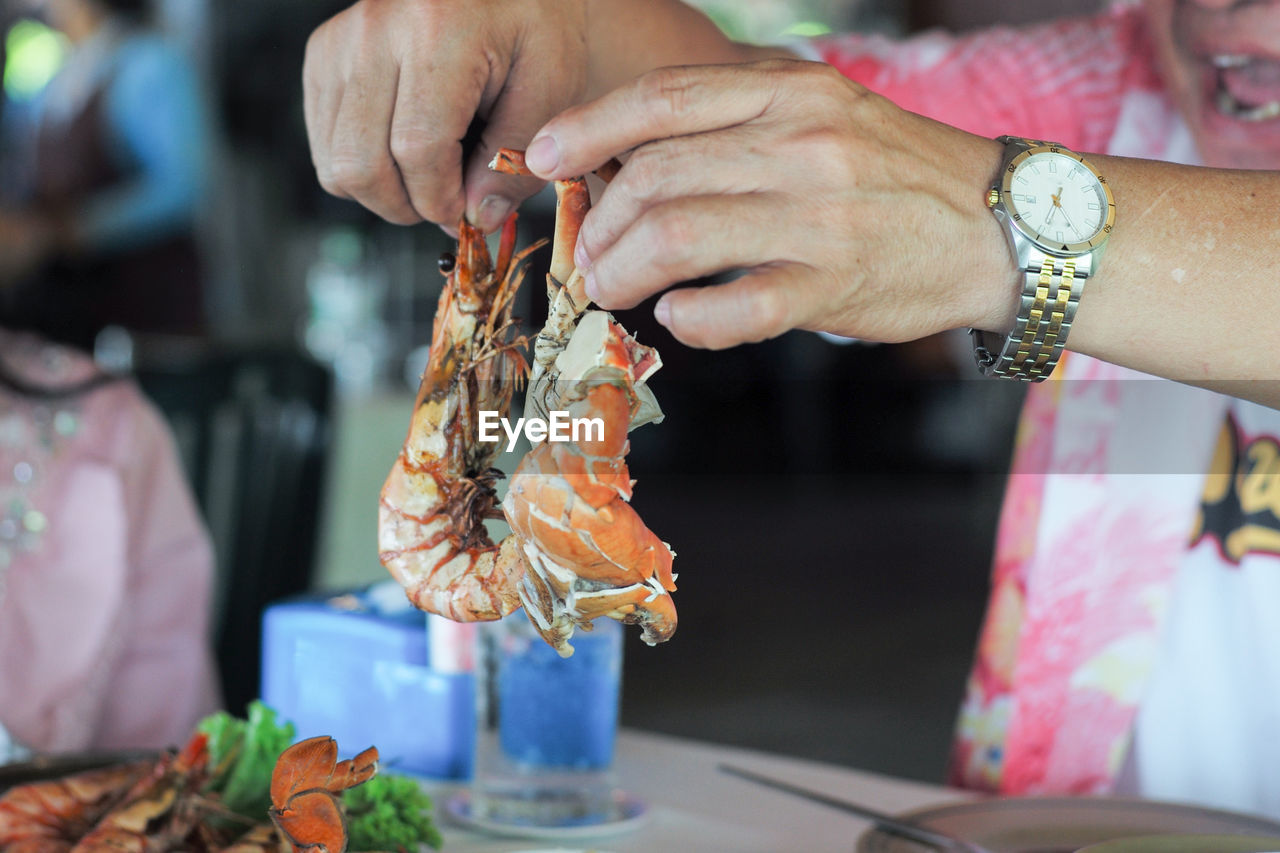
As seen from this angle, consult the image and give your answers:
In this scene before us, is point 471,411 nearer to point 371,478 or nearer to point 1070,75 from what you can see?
point 1070,75

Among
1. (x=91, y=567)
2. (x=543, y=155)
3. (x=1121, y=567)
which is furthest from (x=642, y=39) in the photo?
(x=91, y=567)

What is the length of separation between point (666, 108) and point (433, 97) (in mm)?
200

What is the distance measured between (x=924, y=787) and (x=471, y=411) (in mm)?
474

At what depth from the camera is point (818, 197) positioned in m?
0.49

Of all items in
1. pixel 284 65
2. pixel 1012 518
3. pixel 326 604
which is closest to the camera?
pixel 326 604

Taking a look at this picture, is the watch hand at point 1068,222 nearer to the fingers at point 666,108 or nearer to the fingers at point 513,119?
the fingers at point 666,108

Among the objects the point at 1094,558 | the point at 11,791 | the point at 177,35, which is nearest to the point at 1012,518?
the point at 1094,558

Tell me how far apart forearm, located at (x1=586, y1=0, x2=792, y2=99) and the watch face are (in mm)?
245

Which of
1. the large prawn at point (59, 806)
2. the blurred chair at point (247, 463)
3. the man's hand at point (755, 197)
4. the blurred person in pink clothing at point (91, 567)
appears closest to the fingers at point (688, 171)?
the man's hand at point (755, 197)

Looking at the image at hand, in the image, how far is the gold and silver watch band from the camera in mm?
528

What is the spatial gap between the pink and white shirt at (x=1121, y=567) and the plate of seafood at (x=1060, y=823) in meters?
0.21

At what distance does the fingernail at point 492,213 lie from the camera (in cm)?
64

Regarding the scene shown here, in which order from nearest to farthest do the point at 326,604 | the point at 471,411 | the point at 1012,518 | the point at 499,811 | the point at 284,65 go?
the point at 471,411
the point at 499,811
the point at 326,604
the point at 1012,518
the point at 284,65

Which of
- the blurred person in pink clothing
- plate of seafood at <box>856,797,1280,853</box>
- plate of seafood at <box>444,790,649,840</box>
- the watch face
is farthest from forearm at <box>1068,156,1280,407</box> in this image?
the blurred person in pink clothing
